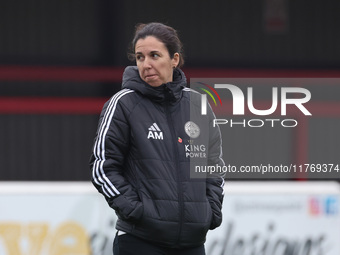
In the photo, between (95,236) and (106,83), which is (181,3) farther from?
(95,236)

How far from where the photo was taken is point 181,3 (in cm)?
994

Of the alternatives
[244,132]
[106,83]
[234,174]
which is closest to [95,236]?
[234,174]

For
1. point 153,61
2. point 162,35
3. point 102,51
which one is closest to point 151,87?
point 153,61

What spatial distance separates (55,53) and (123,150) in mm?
6416

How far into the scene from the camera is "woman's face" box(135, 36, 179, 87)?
3.54 metres

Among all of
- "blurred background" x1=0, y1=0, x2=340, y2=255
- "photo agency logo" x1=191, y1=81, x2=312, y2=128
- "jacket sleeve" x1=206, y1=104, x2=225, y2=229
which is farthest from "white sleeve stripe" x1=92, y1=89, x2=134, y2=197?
"blurred background" x1=0, y1=0, x2=340, y2=255

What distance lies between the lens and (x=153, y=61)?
3.56 metres

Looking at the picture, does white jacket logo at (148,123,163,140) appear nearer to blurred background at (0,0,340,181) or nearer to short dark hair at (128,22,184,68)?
short dark hair at (128,22,184,68)

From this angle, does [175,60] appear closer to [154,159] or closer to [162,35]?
[162,35]

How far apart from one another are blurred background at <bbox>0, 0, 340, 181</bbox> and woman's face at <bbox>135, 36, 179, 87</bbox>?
5.10m

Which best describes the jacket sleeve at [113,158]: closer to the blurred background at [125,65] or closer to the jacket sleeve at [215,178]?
the jacket sleeve at [215,178]

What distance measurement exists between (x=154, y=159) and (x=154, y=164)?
2cm

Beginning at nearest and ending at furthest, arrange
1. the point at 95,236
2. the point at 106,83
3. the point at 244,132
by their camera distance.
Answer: the point at 95,236 → the point at 244,132 → the point at 106,83

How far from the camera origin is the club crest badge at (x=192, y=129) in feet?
11.6
